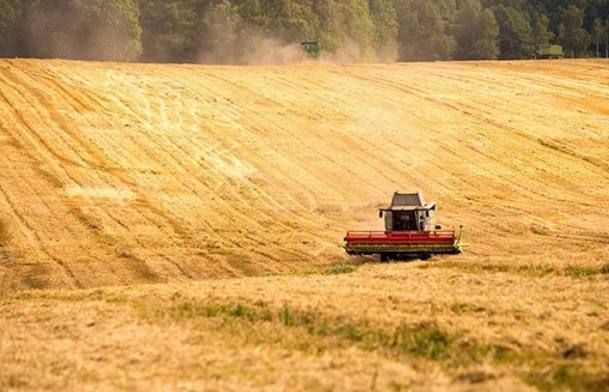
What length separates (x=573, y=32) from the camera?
123m

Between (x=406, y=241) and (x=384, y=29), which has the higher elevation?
(x=384, y=29)

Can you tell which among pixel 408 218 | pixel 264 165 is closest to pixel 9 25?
pixel 264 165

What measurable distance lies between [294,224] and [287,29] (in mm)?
63115

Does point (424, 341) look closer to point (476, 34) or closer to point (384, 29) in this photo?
point (384, 29)

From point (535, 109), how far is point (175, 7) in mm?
47630

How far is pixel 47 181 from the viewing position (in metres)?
40.1

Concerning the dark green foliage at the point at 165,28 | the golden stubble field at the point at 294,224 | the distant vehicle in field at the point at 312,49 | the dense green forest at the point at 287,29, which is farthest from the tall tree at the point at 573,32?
the dark green foliage at the point at 165,28

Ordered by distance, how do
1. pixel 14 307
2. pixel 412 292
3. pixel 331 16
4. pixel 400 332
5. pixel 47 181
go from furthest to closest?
pixel 331 16 → pixel 47 181 → pixel 14 307 → pixel 412 292 → pixel 400 332

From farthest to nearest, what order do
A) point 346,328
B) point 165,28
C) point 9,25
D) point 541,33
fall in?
point 541,33 → point 165,28 → point 9,25 → point 346,328

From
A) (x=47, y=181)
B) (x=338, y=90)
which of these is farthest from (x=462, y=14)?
(x=47, y=181)

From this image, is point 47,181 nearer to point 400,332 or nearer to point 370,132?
point 370,132

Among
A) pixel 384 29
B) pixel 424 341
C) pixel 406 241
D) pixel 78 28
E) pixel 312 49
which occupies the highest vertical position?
pixel 78 28

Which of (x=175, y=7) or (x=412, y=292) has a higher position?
(x=175, y=7)

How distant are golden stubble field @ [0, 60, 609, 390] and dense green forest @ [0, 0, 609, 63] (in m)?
21.9
